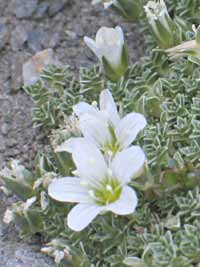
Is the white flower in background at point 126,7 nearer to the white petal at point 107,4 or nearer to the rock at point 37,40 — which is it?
the white petal at point 107,4

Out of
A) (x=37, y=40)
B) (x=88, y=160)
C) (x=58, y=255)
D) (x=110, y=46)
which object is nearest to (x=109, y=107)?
(x=88, y=160)

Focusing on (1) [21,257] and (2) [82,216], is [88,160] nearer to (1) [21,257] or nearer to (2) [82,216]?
(2) [82,216]

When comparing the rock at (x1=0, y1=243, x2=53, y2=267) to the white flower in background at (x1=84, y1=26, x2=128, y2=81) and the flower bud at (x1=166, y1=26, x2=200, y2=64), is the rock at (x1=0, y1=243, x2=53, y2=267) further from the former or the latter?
the flower bud at (x1=166, y1=26, x2=200, y2=64)

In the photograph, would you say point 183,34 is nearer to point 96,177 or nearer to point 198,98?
point 198,98

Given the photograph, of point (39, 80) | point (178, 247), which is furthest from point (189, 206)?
point (39, 80)

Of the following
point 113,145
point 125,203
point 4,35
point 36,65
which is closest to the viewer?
point 125,203

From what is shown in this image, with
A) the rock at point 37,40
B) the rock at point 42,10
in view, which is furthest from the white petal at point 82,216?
the rock at point 42,10
